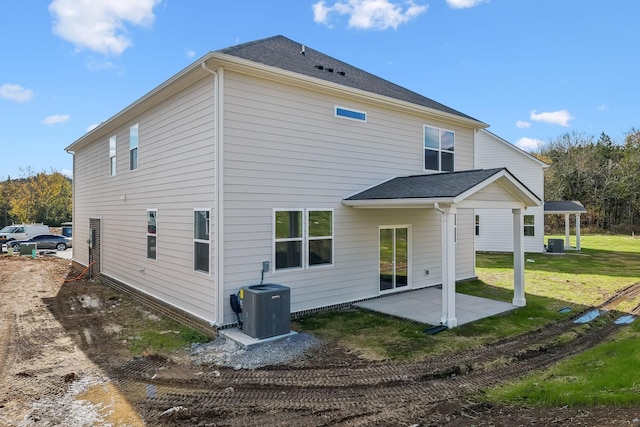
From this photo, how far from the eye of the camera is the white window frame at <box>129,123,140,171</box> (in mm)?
10406

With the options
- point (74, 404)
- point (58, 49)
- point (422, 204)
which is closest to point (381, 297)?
point (422, 204)

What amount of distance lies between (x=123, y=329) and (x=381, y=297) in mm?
6254

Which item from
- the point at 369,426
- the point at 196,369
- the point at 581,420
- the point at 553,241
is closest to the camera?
the point at 581,420

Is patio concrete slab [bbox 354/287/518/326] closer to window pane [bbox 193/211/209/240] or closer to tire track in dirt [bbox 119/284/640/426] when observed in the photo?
tire track in dirt [bbox 119/284/640/426]

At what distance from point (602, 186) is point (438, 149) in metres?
33.3

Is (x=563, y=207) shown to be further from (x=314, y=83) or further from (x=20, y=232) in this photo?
(x=20, y=232)

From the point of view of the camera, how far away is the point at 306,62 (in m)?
9.62

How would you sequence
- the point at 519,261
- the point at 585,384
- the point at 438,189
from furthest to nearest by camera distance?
the point at 519,261 → the point at 438,189 → the point at 585,384

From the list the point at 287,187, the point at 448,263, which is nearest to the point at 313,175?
the point at 287,187

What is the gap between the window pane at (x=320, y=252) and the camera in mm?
8422

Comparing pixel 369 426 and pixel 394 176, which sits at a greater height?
pixel 394 176

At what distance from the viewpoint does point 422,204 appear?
25.2 feet

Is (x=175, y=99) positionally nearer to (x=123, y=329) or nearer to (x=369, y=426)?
(x=123, y=329)

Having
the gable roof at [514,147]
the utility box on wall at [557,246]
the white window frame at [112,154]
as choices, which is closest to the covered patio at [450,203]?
the white window frame at [112,154]
